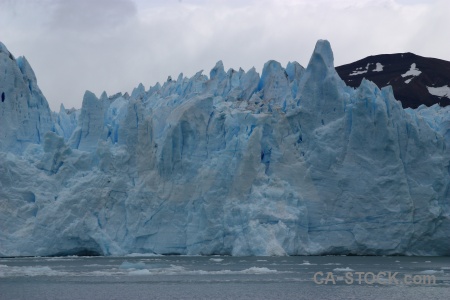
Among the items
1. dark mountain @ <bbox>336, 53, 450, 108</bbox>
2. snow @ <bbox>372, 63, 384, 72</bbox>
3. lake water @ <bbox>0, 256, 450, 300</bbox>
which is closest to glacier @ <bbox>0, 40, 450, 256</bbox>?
lake water @ <bbox>0, 256, 450, 300</bbox>

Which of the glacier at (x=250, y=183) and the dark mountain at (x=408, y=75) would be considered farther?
the dark mountain at (x=408, y=75)

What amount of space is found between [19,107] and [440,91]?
19830 millimetres

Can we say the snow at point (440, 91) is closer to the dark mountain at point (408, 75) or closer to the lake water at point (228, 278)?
the dark mountain at point (408, 75)

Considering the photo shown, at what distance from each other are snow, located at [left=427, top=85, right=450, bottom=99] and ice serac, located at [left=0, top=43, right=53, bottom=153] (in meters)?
18.2

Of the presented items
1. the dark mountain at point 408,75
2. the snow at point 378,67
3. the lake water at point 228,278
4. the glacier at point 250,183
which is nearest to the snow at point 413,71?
the dark mountain at point 408,75

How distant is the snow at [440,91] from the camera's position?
137 ft

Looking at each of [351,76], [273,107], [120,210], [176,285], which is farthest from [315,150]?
[351,76]

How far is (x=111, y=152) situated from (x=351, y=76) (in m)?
17.4

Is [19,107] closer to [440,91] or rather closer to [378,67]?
[378,67]

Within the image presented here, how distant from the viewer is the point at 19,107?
34.1 meters

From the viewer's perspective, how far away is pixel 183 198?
31531mm

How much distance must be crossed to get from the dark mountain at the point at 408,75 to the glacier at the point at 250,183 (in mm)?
8646

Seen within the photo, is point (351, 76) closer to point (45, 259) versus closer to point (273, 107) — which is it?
point (273, 107)

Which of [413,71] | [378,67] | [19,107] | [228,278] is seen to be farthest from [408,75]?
[228,278]
